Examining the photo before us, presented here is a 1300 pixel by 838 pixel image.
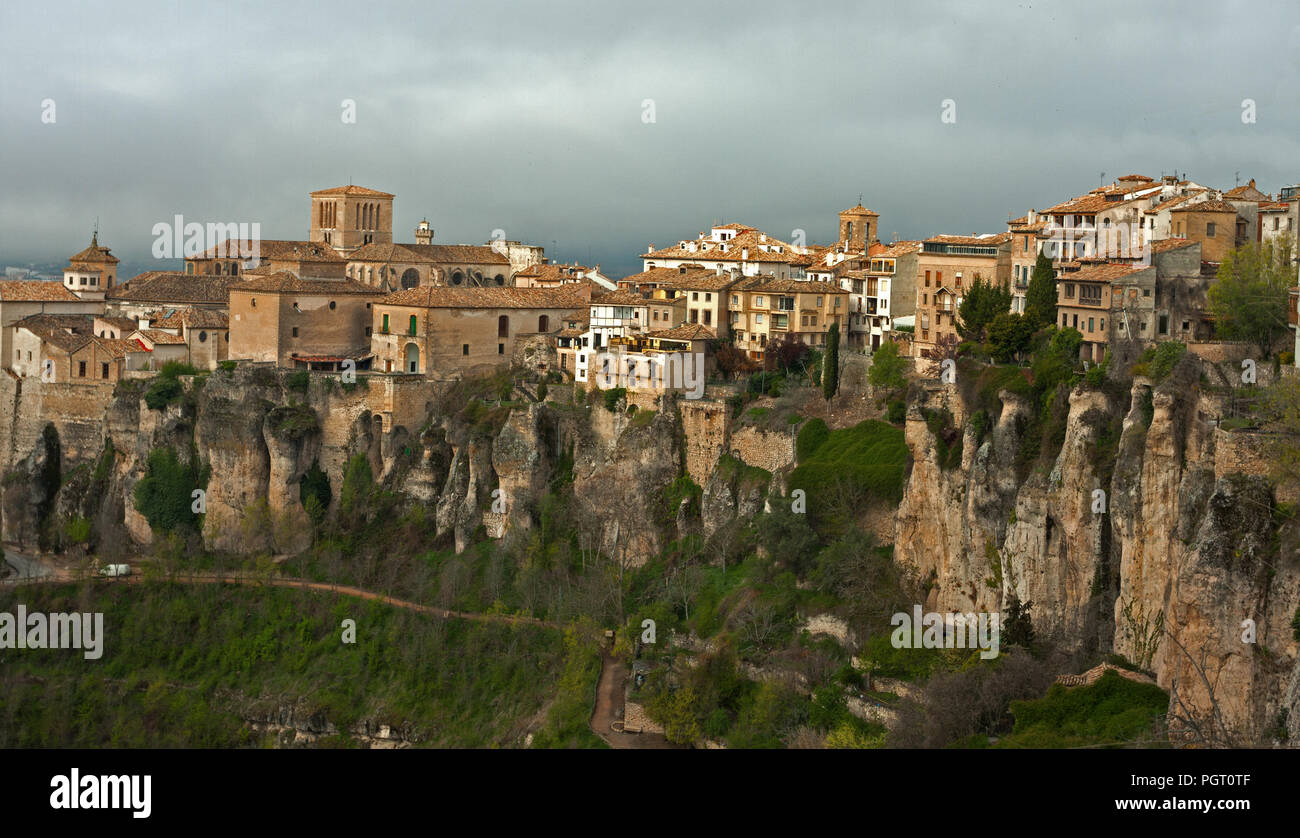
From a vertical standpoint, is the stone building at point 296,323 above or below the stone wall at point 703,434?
above

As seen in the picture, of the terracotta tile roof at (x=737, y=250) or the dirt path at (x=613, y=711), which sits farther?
the terracotta tile roof at (x=737, y=250)

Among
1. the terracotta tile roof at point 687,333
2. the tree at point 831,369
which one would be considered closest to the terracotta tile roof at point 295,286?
the terracotta tile roof at point 687,333

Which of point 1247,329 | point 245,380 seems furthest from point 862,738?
point 245,380

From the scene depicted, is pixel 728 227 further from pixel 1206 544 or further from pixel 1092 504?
pixel 1206 544

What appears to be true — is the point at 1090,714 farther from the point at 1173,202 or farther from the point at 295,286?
the point at 295,286

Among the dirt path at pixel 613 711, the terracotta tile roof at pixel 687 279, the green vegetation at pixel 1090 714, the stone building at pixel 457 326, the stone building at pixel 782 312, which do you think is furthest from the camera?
the stone building at pixel 457 326

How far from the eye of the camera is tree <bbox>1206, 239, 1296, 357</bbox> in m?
34.0

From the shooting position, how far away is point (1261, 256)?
36.0 meters

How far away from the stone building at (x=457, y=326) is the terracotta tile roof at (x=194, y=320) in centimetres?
632

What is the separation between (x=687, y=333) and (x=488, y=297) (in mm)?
8387

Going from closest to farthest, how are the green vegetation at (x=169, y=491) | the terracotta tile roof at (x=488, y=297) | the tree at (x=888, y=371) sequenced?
the tree at (x=888, y=371) → the terracotta tile roof at (x=488, y=297) → the green vegetation at (x=169, y=491)

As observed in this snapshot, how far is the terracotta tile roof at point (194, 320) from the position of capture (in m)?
56.5

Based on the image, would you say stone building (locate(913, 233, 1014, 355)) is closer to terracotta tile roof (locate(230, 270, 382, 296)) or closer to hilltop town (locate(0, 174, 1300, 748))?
hilltop town (locate(0, 174, 1300, 748))

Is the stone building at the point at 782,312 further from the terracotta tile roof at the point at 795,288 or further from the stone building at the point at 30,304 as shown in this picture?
the stone building at the point at 30,304
